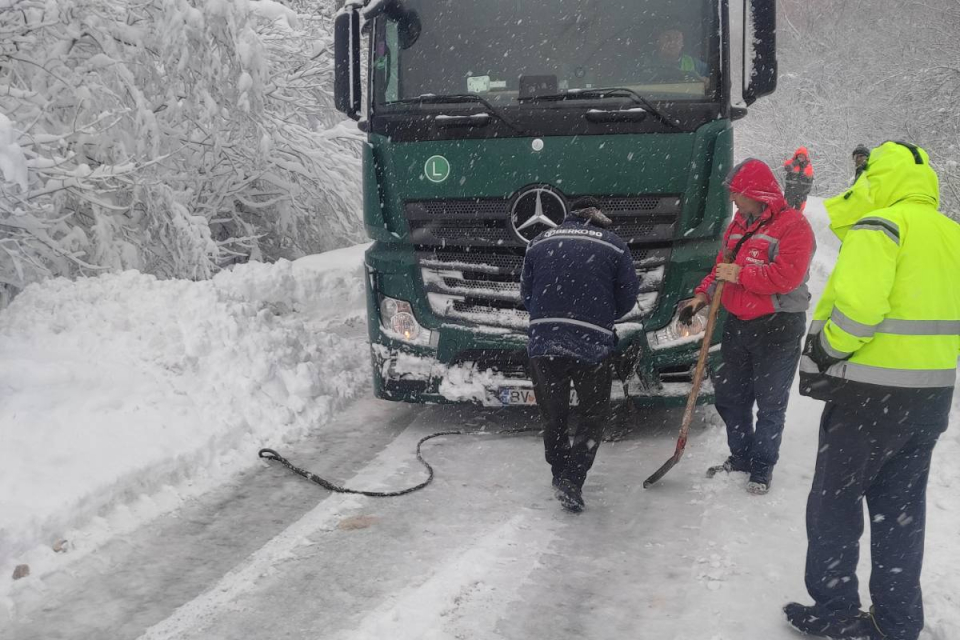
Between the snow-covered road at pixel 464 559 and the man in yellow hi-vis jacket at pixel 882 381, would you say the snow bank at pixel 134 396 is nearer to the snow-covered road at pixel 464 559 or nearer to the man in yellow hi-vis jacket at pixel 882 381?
the snow-covered road at pixel 464 559

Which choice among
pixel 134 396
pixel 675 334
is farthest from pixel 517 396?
pixel 134 396

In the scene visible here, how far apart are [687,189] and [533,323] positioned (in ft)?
4.84

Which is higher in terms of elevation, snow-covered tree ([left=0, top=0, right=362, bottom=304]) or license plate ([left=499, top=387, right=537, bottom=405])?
snow-covered tree ([left=0, top=0, right=362, bottom=304])

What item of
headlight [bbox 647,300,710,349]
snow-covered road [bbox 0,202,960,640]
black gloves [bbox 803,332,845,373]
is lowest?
snow-covered road [bbox 0,202,960,640]

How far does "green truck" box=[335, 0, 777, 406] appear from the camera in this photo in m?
5.71

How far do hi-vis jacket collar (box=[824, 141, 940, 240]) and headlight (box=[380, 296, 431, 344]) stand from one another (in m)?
3.33

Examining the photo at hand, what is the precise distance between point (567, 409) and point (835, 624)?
6.67ft

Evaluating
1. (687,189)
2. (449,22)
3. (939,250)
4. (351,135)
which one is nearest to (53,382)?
(449,22)

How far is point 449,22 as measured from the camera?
609 cm

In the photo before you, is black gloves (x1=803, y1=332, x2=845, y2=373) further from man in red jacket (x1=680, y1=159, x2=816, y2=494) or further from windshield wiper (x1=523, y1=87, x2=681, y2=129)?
windshield wiper (x1=523, y1=87, x2=681, y2=129)

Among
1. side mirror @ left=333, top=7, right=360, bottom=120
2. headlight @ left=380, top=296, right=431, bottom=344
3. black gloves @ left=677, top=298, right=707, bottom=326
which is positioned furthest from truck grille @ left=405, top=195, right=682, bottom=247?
side mirror @ left=333, top=7, right=360, bottom=120

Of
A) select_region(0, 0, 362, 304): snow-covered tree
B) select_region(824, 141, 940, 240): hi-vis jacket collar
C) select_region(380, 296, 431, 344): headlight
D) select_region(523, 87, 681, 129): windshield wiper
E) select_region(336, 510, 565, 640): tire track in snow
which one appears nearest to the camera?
select_region(824, 141, 940, 240): hi-vis jacket collar

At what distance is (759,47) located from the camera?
18.7 ft

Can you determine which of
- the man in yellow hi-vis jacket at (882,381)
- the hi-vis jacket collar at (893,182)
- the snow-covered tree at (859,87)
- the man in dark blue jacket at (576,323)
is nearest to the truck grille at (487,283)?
the man in dark blue jacket at (576,323)
